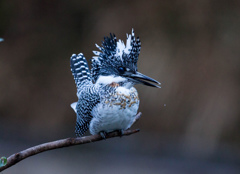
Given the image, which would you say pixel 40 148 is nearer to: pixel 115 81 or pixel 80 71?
pixel 115 81

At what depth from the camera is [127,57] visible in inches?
60.8

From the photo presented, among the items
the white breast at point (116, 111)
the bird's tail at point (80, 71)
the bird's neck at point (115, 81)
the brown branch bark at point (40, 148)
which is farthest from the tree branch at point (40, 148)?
the bird's tail at point (80, 71)

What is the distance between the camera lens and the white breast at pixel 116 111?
5.09ft

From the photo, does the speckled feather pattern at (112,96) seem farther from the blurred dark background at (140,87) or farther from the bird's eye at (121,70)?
the blurred dark background at (140,87)

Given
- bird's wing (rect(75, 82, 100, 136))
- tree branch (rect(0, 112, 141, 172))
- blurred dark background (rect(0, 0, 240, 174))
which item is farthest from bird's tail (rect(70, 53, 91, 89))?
blurred dark background (rect(0, 0, 240, 174))

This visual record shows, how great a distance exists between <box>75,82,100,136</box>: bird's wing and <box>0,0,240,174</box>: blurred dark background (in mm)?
1587

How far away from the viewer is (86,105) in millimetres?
1677

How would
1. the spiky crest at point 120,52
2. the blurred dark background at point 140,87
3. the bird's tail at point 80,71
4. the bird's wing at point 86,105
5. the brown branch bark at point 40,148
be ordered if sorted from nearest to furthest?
the brown branch bark at point 40,148 → the spiky crest at point 120,52 → the bird's wing at point 86,105 → the bird's tail at point 80,71 → the blurred dark background at point 140,87

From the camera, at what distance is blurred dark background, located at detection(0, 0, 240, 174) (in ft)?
10.9

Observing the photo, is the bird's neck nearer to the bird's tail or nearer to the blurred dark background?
the bird's tail

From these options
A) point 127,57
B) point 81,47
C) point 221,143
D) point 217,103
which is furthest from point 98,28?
point 127,57

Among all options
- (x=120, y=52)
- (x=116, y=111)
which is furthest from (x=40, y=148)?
(x=120, y=52)

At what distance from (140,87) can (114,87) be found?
170cm

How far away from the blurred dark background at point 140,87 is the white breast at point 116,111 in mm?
1715
